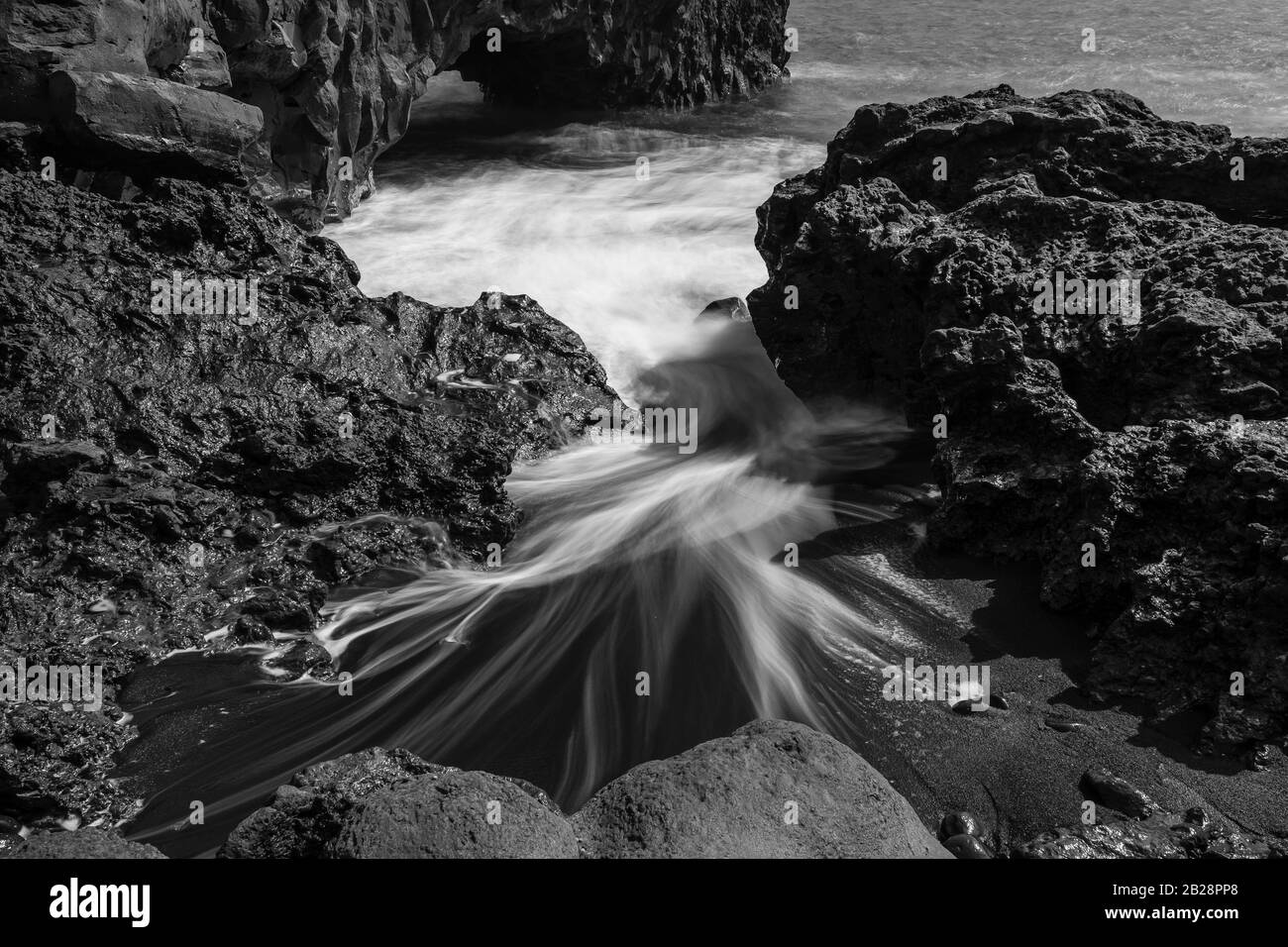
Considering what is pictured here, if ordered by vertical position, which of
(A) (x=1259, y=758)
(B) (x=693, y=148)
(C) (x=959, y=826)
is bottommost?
(C) (x=959, y=826)

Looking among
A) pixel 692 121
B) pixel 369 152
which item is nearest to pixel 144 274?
pixel 369 152

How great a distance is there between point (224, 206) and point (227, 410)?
2.19 meters

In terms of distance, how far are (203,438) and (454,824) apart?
5074 mm

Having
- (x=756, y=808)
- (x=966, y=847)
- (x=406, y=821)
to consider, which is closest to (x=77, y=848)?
(x=406, y=821)

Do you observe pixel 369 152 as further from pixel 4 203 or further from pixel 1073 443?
pixel 1073 443

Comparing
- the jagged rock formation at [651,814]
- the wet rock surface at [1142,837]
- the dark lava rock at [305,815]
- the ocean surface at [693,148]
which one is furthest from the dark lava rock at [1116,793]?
the ocean surface at [693,148]

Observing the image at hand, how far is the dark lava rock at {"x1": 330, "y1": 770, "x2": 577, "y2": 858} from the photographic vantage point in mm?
4023

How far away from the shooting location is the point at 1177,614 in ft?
21.4

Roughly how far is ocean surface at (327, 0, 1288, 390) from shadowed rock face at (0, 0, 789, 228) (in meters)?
0.71

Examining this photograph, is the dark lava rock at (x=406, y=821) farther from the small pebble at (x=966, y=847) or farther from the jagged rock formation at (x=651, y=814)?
the small pebble at (x=966, y=847)

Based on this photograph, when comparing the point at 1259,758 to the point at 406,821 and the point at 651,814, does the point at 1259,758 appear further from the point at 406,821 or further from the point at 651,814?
the point at 406,821

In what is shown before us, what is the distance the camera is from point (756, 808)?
432cm

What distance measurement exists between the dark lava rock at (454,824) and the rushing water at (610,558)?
1893 millimetres
